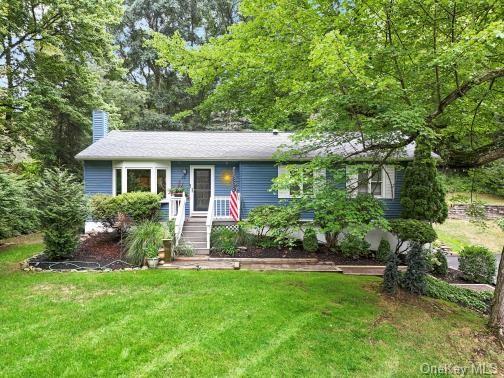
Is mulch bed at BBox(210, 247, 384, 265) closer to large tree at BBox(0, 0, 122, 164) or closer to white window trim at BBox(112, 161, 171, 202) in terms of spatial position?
white window trim at BBox(112, 161, 171, 202)

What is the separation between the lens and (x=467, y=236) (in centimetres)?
1400

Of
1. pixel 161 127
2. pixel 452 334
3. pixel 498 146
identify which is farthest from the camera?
pixel 161 127

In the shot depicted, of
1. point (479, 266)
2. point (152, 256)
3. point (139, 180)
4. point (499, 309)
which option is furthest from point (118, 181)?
point (479, 266)

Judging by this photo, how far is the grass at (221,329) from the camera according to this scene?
3729 mm

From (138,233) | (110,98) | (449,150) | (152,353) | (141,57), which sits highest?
(141,57)

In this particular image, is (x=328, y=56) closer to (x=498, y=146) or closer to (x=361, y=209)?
(x=361, y=209)

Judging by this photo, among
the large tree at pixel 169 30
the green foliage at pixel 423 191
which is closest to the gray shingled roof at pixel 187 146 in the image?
the green foliage at pixel 423 191

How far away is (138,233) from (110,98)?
46.6 feet

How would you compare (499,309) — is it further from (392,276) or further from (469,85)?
(469,85)

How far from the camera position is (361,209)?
521 cm

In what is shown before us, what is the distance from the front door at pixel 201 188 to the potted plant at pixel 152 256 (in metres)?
3.88

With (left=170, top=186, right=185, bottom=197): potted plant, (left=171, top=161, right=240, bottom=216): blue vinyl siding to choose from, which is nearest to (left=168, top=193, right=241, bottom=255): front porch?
(left=170, top=186, right=185, bottom=197): potted plant

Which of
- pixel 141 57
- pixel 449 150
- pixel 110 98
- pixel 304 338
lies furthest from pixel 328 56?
pixel 141 57

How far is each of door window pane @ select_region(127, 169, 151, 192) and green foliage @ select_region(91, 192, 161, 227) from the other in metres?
1.26
